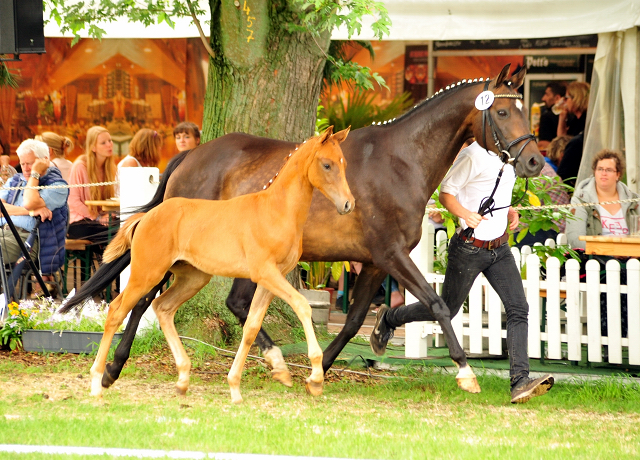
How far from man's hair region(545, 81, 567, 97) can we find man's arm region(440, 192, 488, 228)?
7119 millimetres

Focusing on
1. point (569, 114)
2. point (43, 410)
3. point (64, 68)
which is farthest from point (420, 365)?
point (64, 68)

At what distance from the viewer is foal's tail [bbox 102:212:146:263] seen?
5266 mm

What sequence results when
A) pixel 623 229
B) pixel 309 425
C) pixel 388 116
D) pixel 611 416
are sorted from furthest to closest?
pixel 388 116
pixel 623 229
pixel 611 416
pixel 309 425

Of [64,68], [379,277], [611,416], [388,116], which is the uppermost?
[64,68]

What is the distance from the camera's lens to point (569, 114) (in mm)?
11102

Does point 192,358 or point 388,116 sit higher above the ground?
point 388,116

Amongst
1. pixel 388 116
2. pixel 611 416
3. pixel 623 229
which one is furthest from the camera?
pixel 388 116

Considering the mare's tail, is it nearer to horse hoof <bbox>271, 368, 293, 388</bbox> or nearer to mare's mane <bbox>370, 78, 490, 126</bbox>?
horse hoof <bbox>271, 368, 293, 388</bbox>

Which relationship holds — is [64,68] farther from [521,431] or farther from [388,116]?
[521,431]

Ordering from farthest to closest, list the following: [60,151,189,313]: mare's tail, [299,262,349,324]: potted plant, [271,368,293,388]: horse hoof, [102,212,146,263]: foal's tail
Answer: [299,262,349,324]: potted plant, [60,151,189,313]: mare's tail, [271,368,293,388]: horse hoof, [102,212,146,263]: foal's tail

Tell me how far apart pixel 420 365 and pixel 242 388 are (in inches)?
61.8

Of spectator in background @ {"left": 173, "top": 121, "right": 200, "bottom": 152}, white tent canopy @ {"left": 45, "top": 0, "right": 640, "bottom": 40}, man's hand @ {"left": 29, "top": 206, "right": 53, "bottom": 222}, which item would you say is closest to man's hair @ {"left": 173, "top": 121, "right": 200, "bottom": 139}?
spectator in background @ {"left": 173, "top": 121, "right": 200, "bottom": 152}

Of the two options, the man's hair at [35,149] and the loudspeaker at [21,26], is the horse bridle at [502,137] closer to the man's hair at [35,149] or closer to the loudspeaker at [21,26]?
the loudspeaker at [21,26]

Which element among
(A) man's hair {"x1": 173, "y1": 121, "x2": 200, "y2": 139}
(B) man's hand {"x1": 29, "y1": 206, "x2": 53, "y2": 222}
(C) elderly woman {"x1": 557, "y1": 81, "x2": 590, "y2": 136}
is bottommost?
(B) man's hand {"x1": 29, "y1": 206, "x2": 53, "y2": 222}
